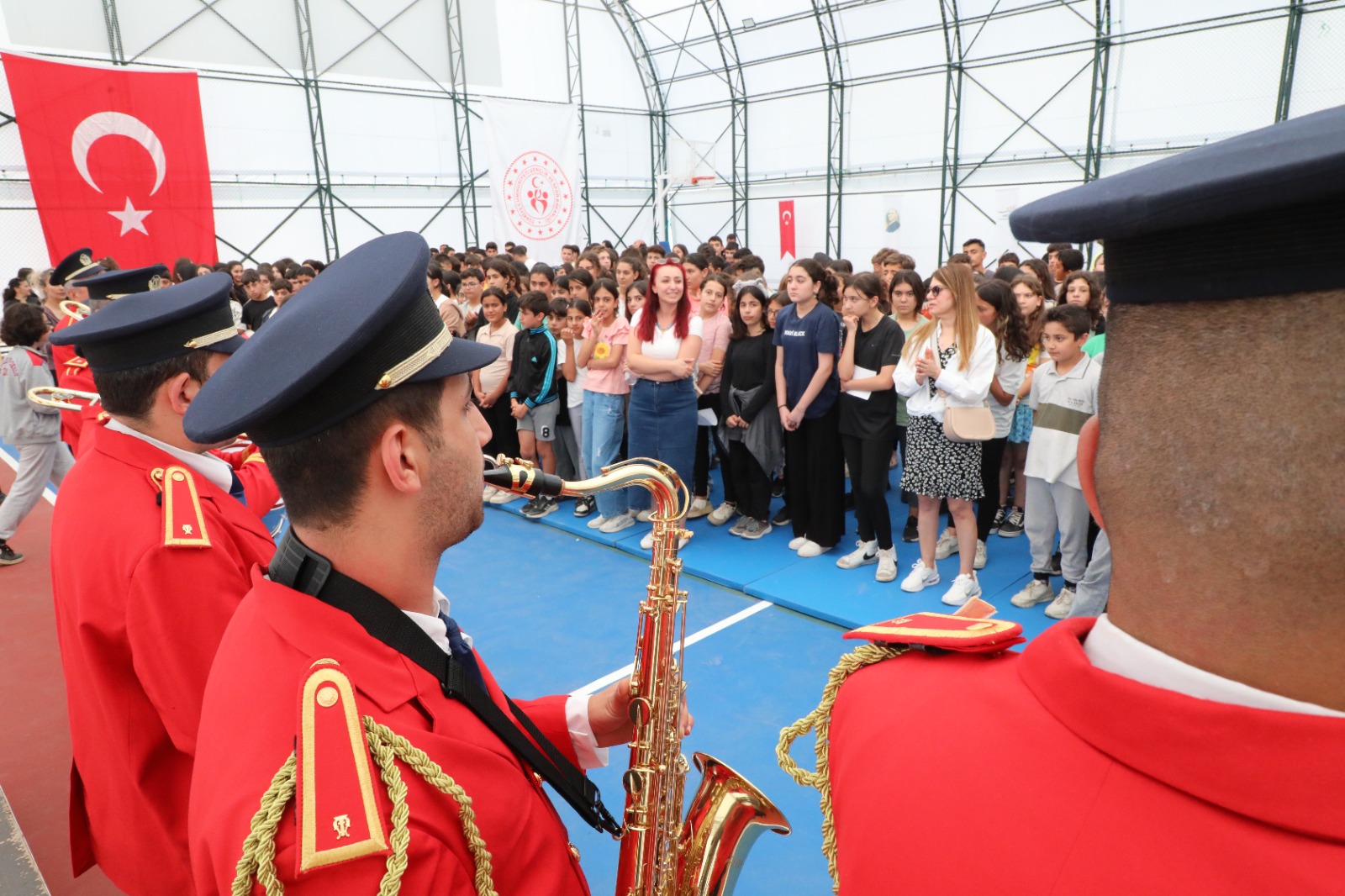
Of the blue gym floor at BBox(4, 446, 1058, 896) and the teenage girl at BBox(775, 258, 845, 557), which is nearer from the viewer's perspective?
the blue gym floor at BBox(4, 446, 1058, 896)

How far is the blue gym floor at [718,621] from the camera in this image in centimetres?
330

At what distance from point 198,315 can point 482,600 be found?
3.47 meters

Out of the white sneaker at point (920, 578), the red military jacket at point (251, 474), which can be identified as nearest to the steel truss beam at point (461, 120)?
the white sneaker at point (920, 578)

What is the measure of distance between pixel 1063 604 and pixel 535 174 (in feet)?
41.4

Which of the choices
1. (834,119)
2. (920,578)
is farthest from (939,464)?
(834,119)

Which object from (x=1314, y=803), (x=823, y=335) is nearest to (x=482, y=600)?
(x=823, y=335)

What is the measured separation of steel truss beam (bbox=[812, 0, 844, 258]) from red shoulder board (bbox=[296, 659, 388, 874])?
1668cm

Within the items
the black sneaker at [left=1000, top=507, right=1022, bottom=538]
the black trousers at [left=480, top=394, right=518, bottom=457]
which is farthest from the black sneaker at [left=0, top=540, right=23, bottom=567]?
the black sneaker at [left=1000, top=507, right=1022, bottom=538]

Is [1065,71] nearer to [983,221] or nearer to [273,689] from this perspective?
[983,221]

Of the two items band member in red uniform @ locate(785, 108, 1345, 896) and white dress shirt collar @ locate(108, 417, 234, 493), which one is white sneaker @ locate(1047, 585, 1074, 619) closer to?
band member in red uniform @ locate(785, 108, 1345, 896)

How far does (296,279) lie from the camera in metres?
9.38

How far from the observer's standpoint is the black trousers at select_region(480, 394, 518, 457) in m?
7.20

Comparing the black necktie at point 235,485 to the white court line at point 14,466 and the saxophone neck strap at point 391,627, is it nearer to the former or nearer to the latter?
the saxophone neck strap at point 391,627

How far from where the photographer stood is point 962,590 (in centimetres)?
463
